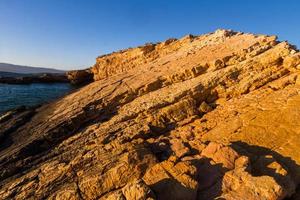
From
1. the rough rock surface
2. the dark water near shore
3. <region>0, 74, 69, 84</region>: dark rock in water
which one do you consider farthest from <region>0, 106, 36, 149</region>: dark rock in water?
<region>0, 74, 69, 84</region>: dark rock in water

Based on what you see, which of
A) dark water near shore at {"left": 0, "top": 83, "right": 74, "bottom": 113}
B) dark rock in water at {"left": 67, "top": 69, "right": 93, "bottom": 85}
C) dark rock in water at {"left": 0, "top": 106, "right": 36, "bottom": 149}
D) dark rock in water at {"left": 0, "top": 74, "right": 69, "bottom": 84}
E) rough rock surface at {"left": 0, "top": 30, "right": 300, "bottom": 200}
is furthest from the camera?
dark rock in water at {"left": 0, "top": 74, "right": 69, "bottom": 84}

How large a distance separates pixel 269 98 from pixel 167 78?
6.65 meters

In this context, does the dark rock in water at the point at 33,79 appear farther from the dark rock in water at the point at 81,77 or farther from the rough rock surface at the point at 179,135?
the rough rock surface at the point at 179,135

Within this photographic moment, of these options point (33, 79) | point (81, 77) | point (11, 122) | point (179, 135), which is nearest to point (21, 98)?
point (81, 77)

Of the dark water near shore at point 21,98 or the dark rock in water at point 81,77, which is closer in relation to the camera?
the dark water near shore at point 21,98

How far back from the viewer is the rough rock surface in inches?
455

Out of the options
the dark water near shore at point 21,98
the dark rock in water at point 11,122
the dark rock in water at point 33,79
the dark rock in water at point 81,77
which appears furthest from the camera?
the dark rock in water at point 33,79

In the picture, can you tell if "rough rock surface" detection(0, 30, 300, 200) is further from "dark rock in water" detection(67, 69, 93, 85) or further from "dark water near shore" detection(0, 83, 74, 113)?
"dark rock in water" detection(67, 69, 93, 85)

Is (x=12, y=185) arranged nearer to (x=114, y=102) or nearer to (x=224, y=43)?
(x=114, y=102)

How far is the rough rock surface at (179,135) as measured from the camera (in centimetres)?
1155

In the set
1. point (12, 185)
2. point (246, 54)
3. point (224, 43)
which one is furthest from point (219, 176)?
point (224, 43)

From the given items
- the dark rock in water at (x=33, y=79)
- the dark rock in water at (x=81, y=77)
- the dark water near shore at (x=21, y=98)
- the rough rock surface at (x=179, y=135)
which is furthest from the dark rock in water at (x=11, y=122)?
the dark rock in water at (x=33, y=79)

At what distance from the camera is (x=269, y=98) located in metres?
17.1

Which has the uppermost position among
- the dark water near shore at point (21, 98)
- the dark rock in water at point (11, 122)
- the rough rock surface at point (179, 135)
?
the rough rock surface at point (179, 135)
